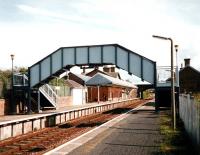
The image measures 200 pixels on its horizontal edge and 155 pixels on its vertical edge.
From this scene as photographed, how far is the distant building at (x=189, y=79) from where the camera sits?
62.5 meters

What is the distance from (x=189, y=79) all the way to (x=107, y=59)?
107ft

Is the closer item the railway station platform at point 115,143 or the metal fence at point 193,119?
the metal fence at point 193,119

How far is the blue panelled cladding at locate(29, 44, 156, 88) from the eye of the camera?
34.6 metres

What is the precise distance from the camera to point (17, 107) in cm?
3631

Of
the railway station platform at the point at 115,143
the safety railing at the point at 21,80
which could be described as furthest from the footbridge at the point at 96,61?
the railway station platform at the point at 115,143

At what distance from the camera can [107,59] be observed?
3456 centimetres

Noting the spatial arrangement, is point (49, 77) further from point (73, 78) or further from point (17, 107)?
point (73, 78)

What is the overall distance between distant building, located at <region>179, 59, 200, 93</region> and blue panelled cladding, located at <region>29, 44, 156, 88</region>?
29.3 m

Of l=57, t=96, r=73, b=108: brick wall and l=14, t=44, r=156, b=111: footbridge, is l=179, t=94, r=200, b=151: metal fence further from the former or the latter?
l=57, t=96, r=73, b=108: brick wall

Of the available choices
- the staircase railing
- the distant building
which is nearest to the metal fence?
the staircase railing

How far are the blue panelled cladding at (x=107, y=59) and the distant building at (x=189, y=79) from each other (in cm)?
2926

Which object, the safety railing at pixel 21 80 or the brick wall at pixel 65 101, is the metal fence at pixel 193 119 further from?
the brick wall at pixel 65 101

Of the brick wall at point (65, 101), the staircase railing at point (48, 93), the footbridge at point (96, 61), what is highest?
the footbridge at point (96, 61)

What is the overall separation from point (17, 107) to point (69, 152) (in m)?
23.5
